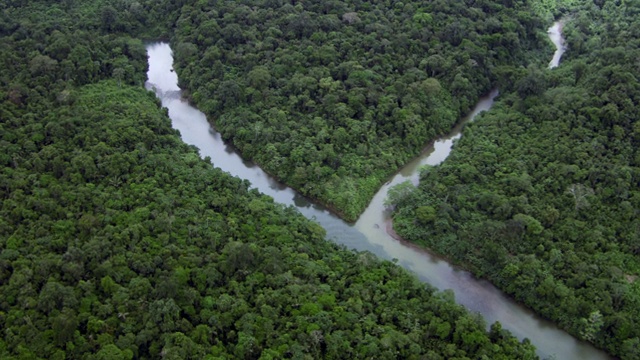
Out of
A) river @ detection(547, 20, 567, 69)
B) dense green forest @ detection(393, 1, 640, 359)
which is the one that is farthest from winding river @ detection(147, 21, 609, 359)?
river @ detection(547, 20, 567, 69)

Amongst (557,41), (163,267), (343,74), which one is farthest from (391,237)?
(557,41)

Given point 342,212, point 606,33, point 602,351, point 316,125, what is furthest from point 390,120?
point 606,33

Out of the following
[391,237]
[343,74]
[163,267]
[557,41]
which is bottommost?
[163,267]

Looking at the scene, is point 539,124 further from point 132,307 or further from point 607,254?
point 132,307

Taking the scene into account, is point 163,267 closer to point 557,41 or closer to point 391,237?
point 391,237

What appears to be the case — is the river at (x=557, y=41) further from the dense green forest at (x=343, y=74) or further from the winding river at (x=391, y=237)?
the winding river at (x=391, y=237)

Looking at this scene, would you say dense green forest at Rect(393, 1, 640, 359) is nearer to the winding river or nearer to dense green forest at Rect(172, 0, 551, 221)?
the winding river
